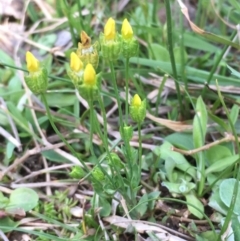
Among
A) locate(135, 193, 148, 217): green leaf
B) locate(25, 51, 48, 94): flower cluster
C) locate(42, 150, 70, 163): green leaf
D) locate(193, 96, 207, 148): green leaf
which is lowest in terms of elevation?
locate(135, 193, 148, 217): green leaf

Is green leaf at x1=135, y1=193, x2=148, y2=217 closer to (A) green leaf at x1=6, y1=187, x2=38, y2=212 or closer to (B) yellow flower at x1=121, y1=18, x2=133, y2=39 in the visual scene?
(A) green leaf at x1=6, y1=187, x2=38, y2=212

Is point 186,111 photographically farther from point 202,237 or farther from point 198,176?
point 202,237

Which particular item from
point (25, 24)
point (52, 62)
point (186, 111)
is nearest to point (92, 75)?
point (186, 111)

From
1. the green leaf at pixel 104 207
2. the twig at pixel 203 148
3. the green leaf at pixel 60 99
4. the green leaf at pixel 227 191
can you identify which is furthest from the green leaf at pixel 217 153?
the green leaf at pixel 60 99

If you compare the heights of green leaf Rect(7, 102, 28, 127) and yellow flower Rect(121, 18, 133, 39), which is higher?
yellow flower Rect(121, 18, 133, 39)

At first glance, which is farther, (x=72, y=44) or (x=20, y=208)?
(x=72, y=44)

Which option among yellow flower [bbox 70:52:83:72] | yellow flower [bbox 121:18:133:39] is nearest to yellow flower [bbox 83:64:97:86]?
yellow flower [bbox 70:52:83:72]
